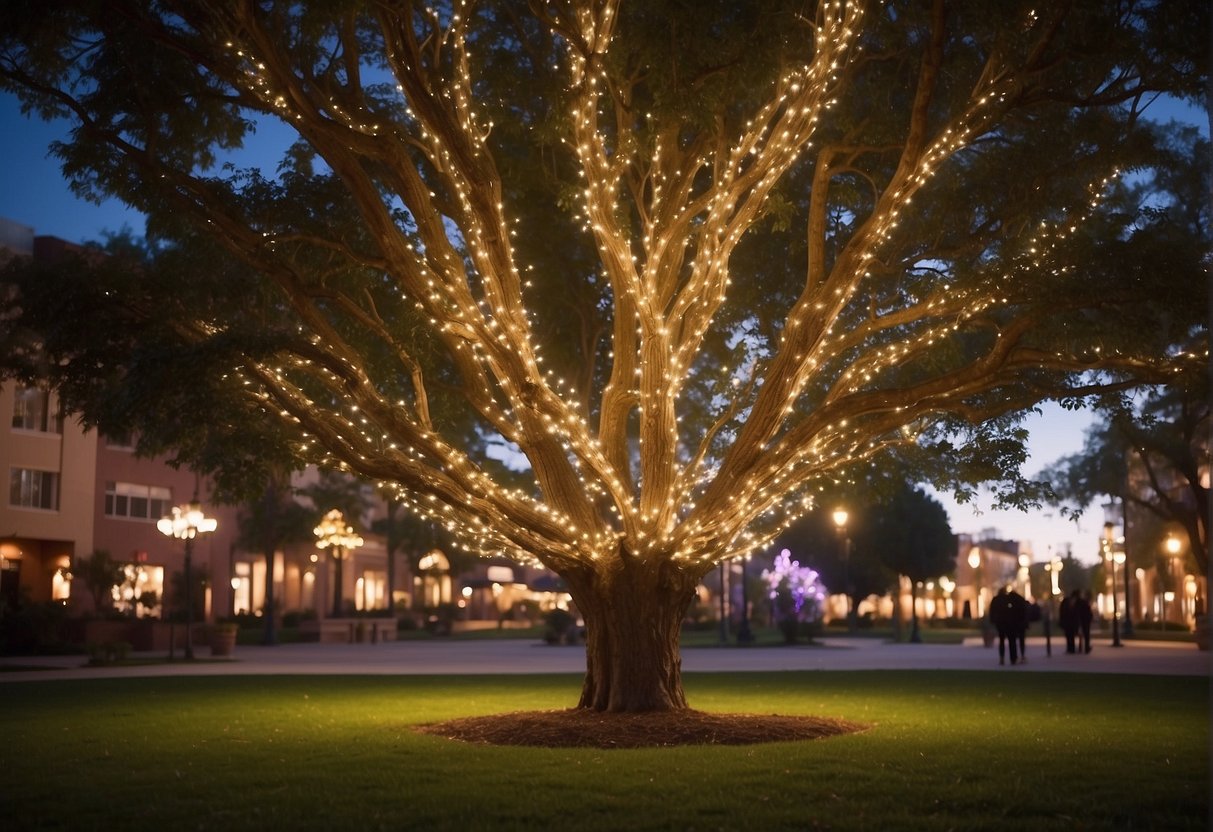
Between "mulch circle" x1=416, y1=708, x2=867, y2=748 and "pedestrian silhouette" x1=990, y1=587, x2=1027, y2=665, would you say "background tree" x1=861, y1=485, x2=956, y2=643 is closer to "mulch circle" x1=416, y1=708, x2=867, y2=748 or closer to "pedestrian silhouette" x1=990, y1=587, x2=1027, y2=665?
"pedestrian silhouette" x1=990, y1=587, x2=1027, y2=665

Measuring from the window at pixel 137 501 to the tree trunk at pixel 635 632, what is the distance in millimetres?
40497

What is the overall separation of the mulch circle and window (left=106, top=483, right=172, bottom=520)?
131ft

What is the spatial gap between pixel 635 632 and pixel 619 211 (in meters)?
5.00

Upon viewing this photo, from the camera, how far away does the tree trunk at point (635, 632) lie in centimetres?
1353

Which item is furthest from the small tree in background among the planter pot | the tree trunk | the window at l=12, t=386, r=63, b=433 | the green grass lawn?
the tree trunk

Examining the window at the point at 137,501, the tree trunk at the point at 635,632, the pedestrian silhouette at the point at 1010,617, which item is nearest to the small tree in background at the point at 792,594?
the pedestrian silhouette at the point at 1010,617

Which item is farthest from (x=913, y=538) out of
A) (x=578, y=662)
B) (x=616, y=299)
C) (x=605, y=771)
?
(x=605, y=771)

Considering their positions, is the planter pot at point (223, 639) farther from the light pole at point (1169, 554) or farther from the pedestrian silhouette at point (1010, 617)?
the light pole at point (1169, 554)

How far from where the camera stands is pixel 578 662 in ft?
99.9

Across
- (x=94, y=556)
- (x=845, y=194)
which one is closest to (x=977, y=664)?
(x=845, y=194)

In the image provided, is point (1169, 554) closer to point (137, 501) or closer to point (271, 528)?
point (271, 528)

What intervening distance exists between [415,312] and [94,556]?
32123 mm

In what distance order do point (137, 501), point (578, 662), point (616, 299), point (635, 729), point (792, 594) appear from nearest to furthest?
point (635, 729) < point (616, 299) < point (578, 662) < point (792, 594) < point (137, 501)

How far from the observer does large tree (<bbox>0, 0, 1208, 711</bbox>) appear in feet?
39.9
